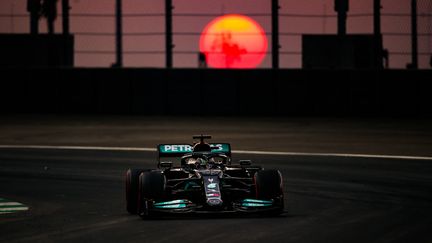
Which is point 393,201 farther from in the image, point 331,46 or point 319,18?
point 331,46

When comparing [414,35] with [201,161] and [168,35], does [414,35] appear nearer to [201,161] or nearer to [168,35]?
[168,35]

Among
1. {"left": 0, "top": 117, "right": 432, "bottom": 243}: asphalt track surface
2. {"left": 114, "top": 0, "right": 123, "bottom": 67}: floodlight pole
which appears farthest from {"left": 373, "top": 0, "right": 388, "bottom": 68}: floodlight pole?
{"left": 0, "top": 117, "right": 432, "bottom": 243}: asphalt track surface

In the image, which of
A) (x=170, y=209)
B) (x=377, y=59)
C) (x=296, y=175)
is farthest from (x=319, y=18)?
(x=170, y=209)

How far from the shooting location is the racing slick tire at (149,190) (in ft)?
43.0

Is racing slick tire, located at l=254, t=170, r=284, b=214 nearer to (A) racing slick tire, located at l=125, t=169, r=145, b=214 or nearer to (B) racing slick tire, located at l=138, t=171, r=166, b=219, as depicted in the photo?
(B) racing slick tire, located at l=138, t=171, r=166, b=219

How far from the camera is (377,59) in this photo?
3375cm

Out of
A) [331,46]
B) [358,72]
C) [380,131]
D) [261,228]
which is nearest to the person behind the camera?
[261,228]

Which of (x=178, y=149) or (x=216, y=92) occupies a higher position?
(x=216, y=92)

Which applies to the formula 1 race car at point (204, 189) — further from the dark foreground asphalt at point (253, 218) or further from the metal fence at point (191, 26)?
the metal fence at point (191, 26)

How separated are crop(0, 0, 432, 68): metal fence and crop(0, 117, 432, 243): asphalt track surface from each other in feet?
40.8

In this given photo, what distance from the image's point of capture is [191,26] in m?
35.3

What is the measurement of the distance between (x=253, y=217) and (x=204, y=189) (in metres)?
0.75

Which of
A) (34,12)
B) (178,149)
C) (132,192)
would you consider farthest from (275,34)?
(132,192)

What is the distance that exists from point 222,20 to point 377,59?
521 centimetres
